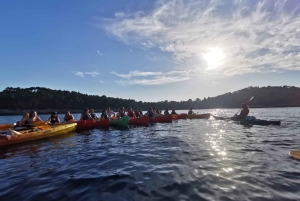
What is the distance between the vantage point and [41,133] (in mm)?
13586

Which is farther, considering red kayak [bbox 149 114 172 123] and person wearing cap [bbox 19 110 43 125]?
red kayak [bbox 149 114 172 123]

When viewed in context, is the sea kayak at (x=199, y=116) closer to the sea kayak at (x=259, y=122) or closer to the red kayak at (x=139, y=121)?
the sea kayak at (x=259, y=122)

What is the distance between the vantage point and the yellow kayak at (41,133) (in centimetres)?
1183

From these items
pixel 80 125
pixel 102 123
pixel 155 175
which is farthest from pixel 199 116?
pixel 155 175

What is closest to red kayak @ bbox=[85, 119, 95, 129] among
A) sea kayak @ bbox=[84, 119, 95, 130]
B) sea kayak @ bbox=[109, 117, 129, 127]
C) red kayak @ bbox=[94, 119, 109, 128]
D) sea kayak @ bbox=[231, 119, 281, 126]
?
sea kayak @ bbox=[84, 119, 95, 130]

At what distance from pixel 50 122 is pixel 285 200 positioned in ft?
55.1

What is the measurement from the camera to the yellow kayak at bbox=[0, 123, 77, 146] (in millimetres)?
11828

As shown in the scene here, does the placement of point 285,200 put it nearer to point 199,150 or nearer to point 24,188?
point 199,150

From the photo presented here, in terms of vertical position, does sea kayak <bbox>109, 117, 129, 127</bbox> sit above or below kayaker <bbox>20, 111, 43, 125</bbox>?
below

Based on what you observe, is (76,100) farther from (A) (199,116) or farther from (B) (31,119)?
(B) (31,119)

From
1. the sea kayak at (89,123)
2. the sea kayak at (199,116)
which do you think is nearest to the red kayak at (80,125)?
the sea kayak at (89,123)

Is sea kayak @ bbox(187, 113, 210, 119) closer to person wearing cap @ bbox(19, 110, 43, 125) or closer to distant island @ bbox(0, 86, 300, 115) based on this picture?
person wearing cap @ bbox(19, 110, 43, 125)

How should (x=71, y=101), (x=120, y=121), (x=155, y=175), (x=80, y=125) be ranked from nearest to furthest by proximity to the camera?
(x=155, y=175)
(x=80, y=125)
(x=120, y=121)
(x=71, y=101)

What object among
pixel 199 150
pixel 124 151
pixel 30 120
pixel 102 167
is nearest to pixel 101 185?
pixel 102 167
